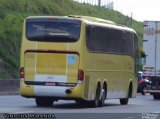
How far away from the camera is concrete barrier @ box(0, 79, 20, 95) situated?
143 feet

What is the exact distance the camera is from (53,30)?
2872 centimetres

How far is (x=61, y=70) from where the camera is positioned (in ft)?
93.5

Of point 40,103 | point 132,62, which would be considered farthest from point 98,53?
point 132,62

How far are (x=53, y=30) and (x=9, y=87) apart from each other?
→ 54.5 feet

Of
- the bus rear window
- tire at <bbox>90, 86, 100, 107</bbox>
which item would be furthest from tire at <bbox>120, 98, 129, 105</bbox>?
the bus rear window

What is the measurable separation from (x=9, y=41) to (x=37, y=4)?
14425 millimetres

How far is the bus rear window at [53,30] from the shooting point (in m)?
28.7

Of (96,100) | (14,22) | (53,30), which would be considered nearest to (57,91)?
(53,30)

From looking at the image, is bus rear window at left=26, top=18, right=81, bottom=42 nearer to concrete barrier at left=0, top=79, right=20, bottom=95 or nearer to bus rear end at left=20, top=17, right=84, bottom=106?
bus rear end at left=20, top=17, right=84, bottom=106

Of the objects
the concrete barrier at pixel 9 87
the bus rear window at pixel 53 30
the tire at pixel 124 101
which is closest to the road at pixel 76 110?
the bus rear window at pixel 53 30

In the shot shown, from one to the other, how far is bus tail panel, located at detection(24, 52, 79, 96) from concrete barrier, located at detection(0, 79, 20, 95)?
14840 mm

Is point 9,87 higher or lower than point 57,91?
lower

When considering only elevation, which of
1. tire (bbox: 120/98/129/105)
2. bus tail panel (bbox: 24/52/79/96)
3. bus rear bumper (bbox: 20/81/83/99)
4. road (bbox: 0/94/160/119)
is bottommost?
tire (bbox: 120/98/129/105)

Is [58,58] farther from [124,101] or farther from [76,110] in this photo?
[124,101]
